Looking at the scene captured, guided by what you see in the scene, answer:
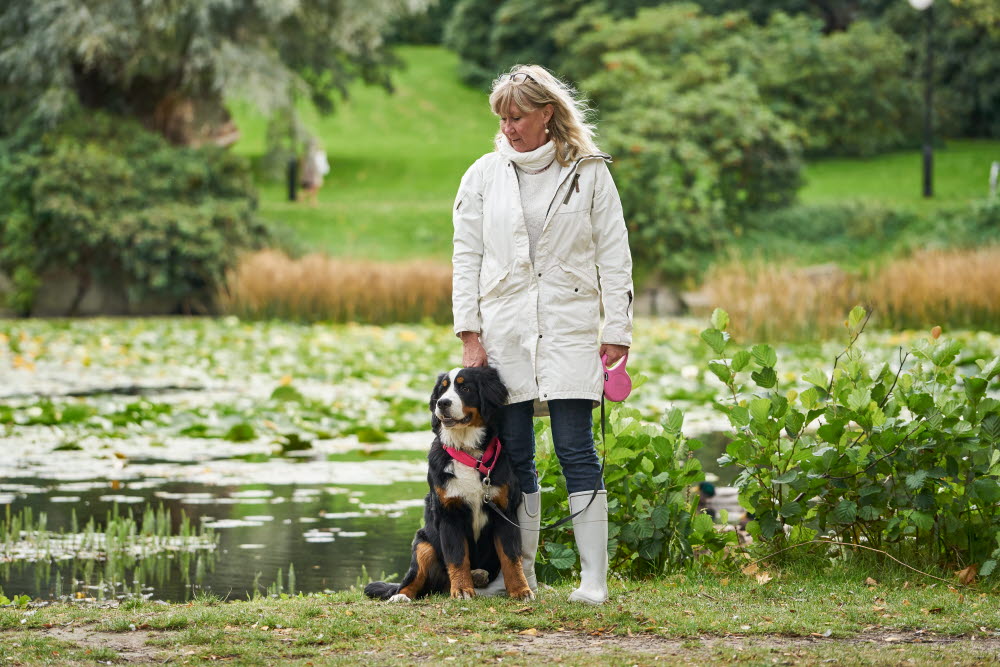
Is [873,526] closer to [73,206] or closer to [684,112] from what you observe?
[73,206]

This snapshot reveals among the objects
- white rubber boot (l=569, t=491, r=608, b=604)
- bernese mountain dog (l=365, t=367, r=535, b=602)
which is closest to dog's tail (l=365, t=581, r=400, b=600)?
bernese mountain dog (l=365, t=367, r=535, b=602)

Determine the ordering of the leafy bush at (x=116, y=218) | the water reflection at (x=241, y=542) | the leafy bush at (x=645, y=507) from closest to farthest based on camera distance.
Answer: the leafy bush at (x=645, y=507), the water reflection at (x=241, y=542), the leafy bush at (x=116, y=218)

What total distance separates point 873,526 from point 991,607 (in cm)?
72

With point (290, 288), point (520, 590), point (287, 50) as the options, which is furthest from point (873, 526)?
point (287, 50)

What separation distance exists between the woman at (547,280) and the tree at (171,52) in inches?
600

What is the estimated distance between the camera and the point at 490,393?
3.93 m

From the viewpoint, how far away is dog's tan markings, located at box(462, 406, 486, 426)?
12.7 ft

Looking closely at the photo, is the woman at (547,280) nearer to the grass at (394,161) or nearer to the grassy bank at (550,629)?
the grassy bank at (550,629)

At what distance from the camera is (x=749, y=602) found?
410cm

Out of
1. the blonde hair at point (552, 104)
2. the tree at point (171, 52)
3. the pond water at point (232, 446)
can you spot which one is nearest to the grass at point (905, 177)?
the tree at point (171, 52)

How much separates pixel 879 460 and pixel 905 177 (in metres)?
27.7

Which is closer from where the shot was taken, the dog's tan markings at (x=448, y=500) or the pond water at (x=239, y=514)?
the dog's tan markings at (x=448, y=500)

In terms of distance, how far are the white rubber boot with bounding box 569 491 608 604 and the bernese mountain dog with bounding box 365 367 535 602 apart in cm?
19

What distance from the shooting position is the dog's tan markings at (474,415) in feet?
12.7
